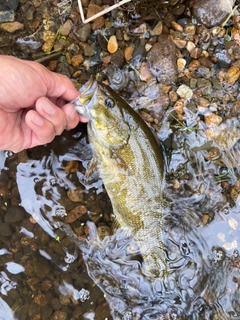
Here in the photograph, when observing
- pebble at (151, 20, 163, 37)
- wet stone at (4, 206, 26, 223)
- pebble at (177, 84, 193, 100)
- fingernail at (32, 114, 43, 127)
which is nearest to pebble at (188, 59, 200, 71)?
pebble at (177, 84, 193, 100)

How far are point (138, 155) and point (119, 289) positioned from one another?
4.68ft

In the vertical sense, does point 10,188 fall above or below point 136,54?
below

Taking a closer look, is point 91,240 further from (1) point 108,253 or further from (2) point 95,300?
(2) point 95,300

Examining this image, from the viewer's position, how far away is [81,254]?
3.70 meters

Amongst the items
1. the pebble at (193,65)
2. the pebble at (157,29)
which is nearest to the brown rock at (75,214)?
the pebble at (193,65)

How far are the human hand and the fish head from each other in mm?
100

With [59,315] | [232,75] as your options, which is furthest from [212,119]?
[59,315]

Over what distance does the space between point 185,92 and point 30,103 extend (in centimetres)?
163

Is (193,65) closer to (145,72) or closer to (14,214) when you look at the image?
(145,72)

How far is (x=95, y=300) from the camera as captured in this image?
3.69 metres

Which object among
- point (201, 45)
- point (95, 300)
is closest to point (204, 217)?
point (95, 300)

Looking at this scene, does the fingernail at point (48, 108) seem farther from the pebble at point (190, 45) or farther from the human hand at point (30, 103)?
the pebble at point (190, 45)

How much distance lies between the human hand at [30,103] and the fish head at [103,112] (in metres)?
0.10

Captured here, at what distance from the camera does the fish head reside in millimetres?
3055
